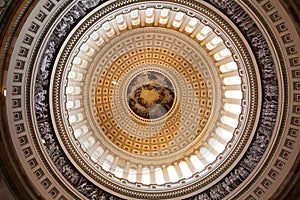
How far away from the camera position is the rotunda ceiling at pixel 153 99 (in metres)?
14.5

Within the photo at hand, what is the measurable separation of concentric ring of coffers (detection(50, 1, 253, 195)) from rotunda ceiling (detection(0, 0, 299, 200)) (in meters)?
0.09

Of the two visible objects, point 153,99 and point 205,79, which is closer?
point 205,79

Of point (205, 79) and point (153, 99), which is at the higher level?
point (205, 79)

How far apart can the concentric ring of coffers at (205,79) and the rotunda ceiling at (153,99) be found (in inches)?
3.7

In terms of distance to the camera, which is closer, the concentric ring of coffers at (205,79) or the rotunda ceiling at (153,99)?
the rotunda ceiling at (153,99)

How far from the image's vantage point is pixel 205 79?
72.8 feet

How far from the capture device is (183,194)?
17.3 meters

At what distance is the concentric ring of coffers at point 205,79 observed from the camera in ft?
61.3

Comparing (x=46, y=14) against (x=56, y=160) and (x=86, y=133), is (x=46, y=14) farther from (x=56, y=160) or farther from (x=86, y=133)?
(x=86, y=133)

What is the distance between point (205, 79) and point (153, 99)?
4.17m

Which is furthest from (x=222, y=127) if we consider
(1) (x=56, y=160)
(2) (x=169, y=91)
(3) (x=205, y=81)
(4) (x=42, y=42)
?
(4) (x=42, y=42)

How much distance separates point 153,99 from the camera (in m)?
23.8

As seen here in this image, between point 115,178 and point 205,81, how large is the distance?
925 cm

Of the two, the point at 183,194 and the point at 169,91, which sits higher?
the point at 169,91
